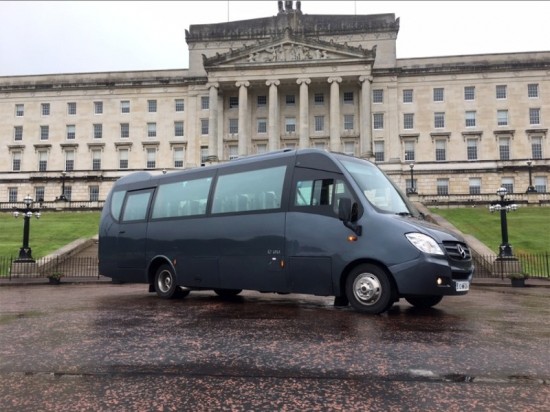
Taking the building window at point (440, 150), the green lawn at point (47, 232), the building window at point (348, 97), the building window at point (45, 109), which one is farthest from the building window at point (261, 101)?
the building window at point (45, 109)

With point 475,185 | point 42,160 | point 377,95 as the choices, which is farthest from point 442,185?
point 42,160

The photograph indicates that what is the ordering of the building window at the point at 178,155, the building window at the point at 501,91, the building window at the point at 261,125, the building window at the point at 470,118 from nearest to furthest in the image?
the building window at the point at 501,91, the building window at the point at 470,118, the building window at the point at 261,125, the building window at the point at 178,155

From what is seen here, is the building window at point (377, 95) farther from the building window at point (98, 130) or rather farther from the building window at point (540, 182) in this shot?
the building window at point (98, 130)

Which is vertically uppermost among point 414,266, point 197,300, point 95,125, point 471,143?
point 95,125

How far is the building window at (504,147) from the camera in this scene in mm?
58156

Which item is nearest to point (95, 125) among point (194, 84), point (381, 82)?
point (194, 84)

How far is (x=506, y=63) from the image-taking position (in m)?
58.8

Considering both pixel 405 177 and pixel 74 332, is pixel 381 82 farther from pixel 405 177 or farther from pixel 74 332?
pixel 74 332

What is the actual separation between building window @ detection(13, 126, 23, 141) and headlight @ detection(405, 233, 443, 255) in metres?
70.5

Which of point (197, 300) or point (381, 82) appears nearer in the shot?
point (197, 300)

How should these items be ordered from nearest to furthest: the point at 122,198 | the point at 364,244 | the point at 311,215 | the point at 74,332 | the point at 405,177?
1. the point at 74,332
2. the point at 364,244
3. the point at 311,215
4. the point at 122,198
5. the point at 405,177

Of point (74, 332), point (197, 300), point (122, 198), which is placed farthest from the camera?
point (122, 198)

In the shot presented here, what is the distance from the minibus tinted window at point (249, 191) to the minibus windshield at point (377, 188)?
5.40 feet

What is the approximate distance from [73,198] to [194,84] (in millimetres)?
22880
